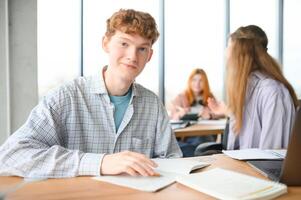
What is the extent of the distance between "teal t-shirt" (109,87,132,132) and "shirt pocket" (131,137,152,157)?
105 millimetres

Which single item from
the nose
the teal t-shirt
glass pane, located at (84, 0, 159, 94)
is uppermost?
glass pane, located at (84, 0, 159, 94)

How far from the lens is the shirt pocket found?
59.0 inches

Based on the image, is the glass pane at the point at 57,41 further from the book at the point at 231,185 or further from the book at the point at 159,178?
the book at the point at 231,185

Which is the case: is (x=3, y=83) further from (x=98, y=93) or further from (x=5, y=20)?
(x=98, y=93)

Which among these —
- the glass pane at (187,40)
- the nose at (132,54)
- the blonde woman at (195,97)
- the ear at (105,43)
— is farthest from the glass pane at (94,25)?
the nose at (132,54)

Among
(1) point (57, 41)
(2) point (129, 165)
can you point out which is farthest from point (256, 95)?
(1) point (57, 41)

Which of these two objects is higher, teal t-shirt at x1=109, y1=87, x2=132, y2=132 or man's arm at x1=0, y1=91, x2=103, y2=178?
teal t-shirt at x1=109, y1=87, x2=132, y2=132

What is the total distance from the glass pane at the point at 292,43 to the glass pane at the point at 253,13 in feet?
0.89

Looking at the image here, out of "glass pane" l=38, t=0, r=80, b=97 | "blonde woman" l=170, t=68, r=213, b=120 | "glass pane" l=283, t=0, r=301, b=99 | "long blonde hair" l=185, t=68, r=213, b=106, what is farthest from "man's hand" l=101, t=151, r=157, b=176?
"glass pane" l=283, t=0, r=301, b=99

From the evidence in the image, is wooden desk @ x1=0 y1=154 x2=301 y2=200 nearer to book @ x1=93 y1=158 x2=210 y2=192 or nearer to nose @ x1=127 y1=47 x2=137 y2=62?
book @ x1=93 y1=158 x2=210 y2=192

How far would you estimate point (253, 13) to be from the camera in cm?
545

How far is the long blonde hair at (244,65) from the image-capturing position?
79.0 inches

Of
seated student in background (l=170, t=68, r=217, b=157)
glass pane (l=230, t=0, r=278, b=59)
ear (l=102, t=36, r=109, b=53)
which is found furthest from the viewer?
glass pane (l=230, t=0, r=278, b=59)

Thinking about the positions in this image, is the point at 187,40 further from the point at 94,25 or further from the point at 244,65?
the point at 244,65
